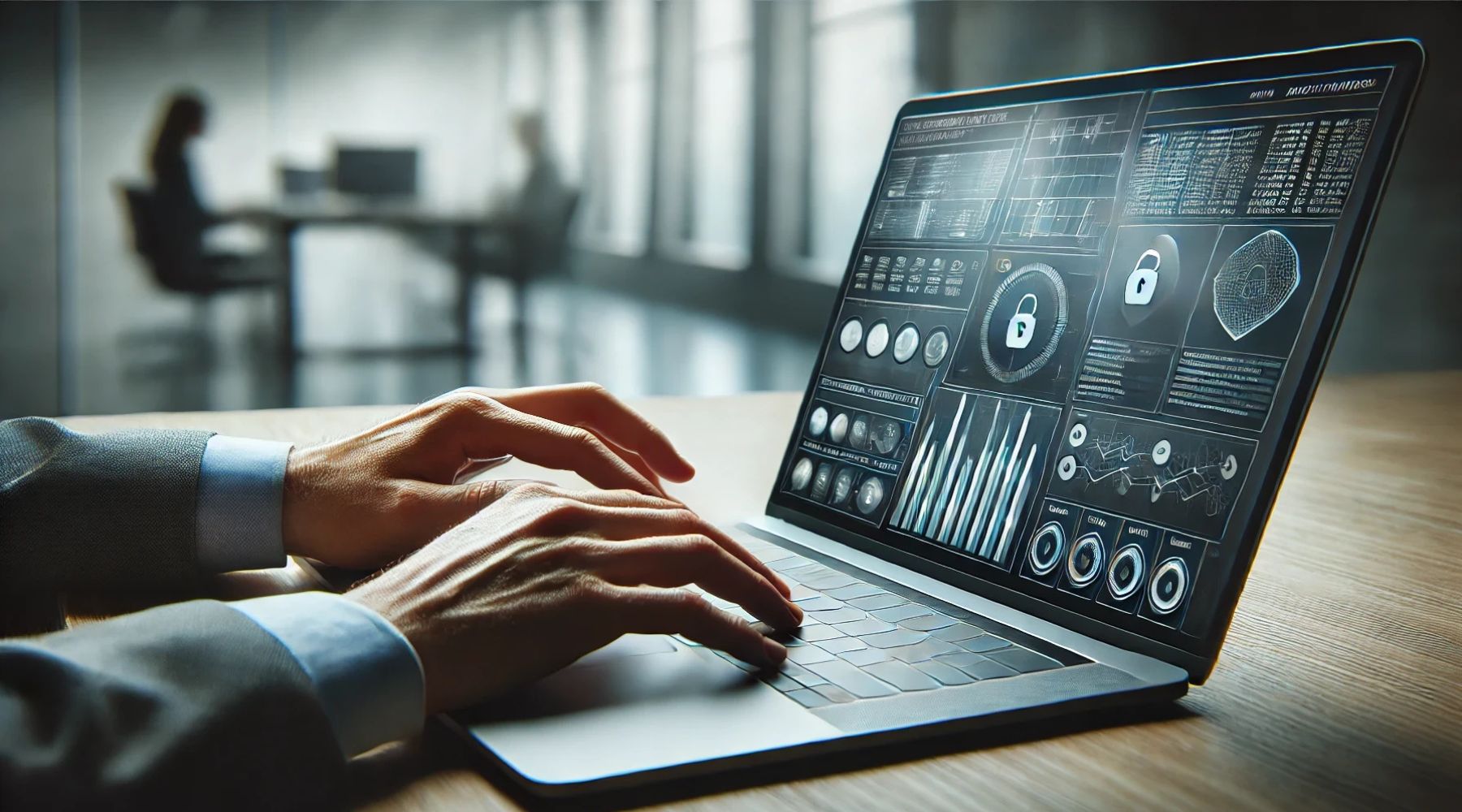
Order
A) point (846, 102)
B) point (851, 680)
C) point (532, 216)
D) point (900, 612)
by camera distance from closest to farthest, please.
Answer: point (851, 680) < point (900, 612) < point (532, 216) < point (846, 102)

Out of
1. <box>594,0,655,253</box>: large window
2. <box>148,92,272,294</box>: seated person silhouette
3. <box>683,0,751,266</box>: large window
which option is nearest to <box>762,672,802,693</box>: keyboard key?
<box>148,92,272,294</box>: seated person silhouette

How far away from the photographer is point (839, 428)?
79 centimetres

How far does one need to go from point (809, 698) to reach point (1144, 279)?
0.99 feet

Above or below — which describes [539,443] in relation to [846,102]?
below

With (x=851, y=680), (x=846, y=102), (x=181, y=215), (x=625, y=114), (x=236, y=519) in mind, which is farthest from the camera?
(x=846, y=102)

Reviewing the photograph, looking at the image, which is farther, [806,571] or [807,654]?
[806,571]

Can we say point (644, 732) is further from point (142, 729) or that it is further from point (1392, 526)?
point (1392, 526)

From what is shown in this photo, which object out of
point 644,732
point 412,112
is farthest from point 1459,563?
point 412,112

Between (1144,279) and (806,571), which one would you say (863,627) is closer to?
(806,571)

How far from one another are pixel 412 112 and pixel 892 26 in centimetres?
294

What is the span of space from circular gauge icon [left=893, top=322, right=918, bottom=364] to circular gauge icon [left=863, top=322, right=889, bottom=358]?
0.04 ft

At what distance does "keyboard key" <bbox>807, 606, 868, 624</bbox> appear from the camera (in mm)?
588

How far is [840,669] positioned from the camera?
1.68ft

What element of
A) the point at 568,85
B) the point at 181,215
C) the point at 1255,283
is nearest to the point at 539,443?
the point at 1255,283
